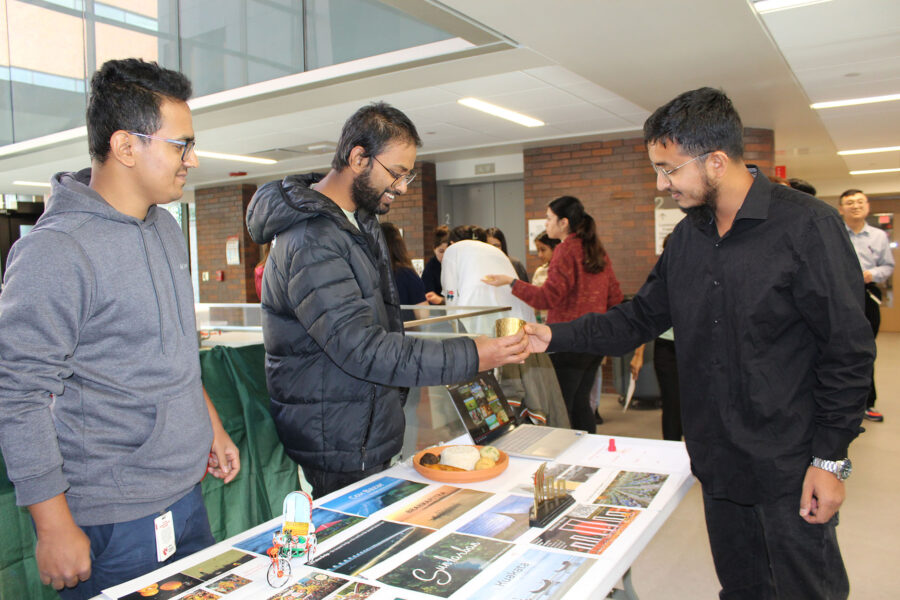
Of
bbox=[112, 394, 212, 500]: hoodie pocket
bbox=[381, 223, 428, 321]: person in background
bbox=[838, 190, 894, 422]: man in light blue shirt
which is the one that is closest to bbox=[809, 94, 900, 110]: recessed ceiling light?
bbox=[838, 190, 894, 422]: man in light blue shirt

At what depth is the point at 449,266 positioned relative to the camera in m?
4.36

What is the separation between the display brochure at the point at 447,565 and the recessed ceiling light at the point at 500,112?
452cm

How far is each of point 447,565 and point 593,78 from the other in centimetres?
416

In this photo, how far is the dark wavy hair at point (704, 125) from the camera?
153cm

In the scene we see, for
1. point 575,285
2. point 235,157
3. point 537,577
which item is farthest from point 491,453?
point 235,157

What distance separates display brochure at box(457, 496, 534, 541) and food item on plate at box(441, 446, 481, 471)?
19 cm

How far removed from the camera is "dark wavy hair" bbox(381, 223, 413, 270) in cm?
434

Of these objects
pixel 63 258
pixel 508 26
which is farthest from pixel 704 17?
pixel 63 258

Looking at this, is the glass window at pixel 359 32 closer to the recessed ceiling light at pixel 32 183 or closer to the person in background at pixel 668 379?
the person in background at pixel 668 379

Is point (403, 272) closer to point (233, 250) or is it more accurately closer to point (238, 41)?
point (238, 41)

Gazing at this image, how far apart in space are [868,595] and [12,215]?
513 cm

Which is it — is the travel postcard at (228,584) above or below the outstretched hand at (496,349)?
below

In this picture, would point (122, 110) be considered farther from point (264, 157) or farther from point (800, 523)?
point (264, 157)

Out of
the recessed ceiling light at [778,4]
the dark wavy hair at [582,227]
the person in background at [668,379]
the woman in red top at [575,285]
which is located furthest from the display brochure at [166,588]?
the recessed ceiling light at [778,4]
